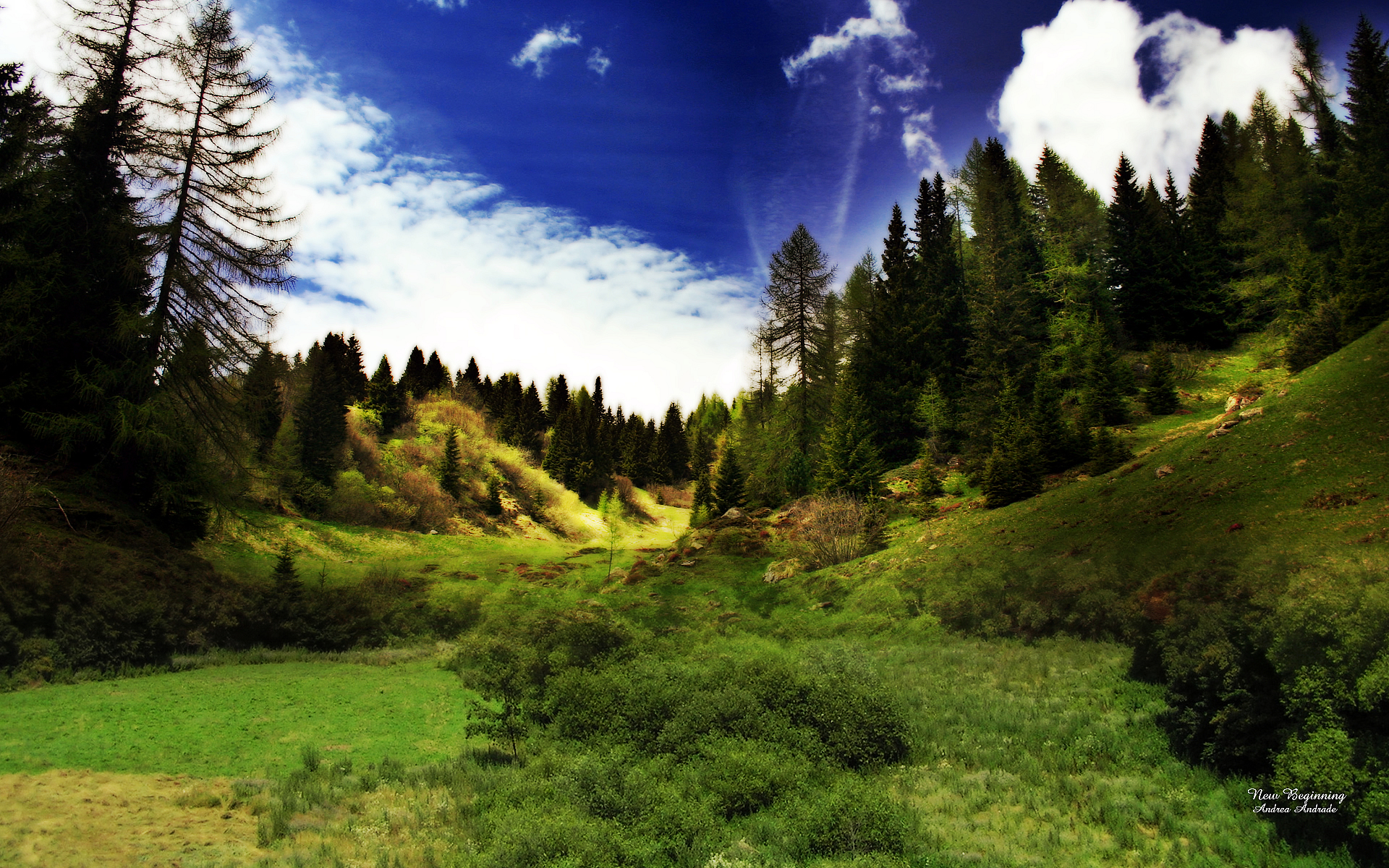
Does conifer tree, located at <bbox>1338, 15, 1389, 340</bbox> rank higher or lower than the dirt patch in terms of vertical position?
higher

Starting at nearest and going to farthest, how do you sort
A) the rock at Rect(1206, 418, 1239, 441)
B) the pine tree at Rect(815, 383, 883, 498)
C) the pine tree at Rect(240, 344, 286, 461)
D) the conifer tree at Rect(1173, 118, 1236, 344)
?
the rock at Rect(1206, 418, 1239, 441) < the pine tree at Rect(240, 344, 286, 461) < the pine tree at Rect(815, 383, 883, 498) < the conifer tree at Rect(1173, 118, 1236, 344)

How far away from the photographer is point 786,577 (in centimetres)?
3030

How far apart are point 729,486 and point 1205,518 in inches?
1311

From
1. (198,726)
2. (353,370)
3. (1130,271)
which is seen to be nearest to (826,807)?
(198,726)

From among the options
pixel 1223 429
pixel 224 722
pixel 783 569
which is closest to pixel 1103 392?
pixel 1223 429

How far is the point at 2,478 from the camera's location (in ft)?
44.9

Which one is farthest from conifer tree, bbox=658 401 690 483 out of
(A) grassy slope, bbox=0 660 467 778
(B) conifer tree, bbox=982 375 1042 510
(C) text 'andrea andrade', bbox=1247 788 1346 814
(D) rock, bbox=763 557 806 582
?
(C) text 'andrea andrade', bbox=1247 788 1346 814

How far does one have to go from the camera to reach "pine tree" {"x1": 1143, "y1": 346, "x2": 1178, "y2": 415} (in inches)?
1230

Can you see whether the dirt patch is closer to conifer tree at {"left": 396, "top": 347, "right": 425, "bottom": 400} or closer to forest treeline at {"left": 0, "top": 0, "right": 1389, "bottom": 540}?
forest treeline at {"left": 0, "top": 0, "right": 1389, "bottom": 540}

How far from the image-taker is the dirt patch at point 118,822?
632 centimetres

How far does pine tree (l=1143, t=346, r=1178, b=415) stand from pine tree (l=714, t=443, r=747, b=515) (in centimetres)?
2758

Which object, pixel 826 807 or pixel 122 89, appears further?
pixel 122 89

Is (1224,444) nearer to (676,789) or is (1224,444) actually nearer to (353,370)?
(676,789)

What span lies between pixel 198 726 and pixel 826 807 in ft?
41.8
